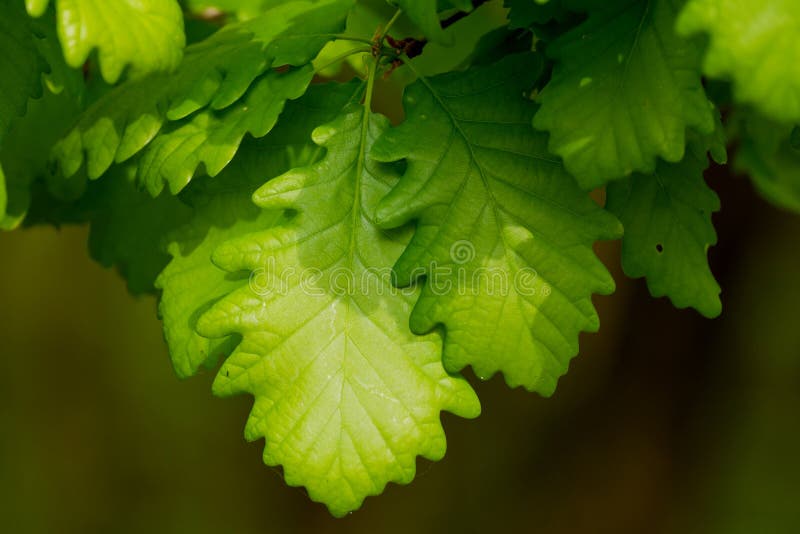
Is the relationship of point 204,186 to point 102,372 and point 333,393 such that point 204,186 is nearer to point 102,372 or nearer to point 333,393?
point 333,393

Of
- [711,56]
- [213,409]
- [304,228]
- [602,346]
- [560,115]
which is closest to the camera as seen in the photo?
[711,56]

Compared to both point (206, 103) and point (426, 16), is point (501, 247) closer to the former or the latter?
point (426, 16)

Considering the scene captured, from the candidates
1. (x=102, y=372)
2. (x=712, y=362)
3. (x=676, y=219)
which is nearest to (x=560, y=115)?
(x=676, y=219)

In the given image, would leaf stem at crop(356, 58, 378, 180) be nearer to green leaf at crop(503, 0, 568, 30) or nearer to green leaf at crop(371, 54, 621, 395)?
green leaf at crop(371, 54, 621, 395)

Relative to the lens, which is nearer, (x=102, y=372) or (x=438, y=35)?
(x=438, y=35)

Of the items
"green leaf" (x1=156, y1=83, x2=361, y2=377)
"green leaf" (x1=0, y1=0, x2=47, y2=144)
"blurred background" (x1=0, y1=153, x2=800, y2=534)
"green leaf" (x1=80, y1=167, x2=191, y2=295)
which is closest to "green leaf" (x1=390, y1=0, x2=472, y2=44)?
"green leaf" (x1=156, y1=83, x2=361, y2=377)

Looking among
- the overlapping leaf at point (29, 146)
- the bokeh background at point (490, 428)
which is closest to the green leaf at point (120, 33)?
the overlapping leaf at point (29, 146)

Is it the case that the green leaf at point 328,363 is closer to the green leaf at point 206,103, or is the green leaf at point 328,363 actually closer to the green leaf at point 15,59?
the green leaf at point 206,103
